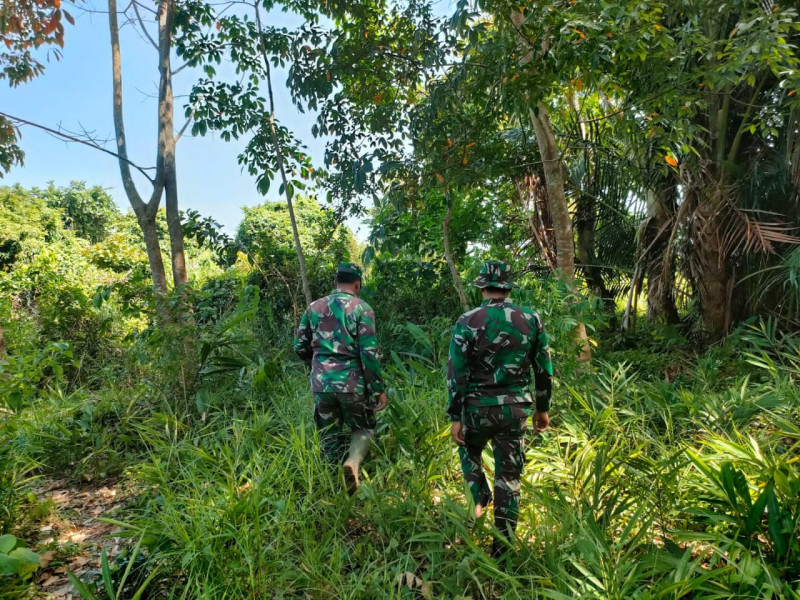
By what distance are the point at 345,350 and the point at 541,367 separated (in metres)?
1.41

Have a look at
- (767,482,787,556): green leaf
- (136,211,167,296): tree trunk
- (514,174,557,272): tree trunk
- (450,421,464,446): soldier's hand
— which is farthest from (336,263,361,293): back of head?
(514,174,557,272): tree trunk

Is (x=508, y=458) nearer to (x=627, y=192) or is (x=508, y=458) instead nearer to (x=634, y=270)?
(x=634, y=270)

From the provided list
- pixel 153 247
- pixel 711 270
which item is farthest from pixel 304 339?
pixel 711 270

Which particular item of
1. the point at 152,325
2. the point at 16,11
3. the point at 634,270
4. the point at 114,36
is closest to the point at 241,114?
the point at 114,36

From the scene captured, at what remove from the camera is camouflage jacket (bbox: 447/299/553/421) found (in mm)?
2691

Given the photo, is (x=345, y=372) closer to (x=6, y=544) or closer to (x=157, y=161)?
(x=6, y=544)

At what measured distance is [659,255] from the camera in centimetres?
608

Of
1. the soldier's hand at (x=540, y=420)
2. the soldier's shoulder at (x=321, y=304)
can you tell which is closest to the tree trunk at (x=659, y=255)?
the soldier's hand at (x=540, y=420)

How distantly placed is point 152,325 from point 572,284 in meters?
4.21

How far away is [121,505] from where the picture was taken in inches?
131

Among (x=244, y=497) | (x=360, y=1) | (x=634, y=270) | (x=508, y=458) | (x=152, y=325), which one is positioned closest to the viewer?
(x=244, y=497)

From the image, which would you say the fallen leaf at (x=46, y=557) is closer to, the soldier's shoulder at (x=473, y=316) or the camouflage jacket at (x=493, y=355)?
the camouflage jacket at (x=493, y=355)

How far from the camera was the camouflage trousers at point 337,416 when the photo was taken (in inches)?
132

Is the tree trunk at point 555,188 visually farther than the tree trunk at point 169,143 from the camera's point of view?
No
